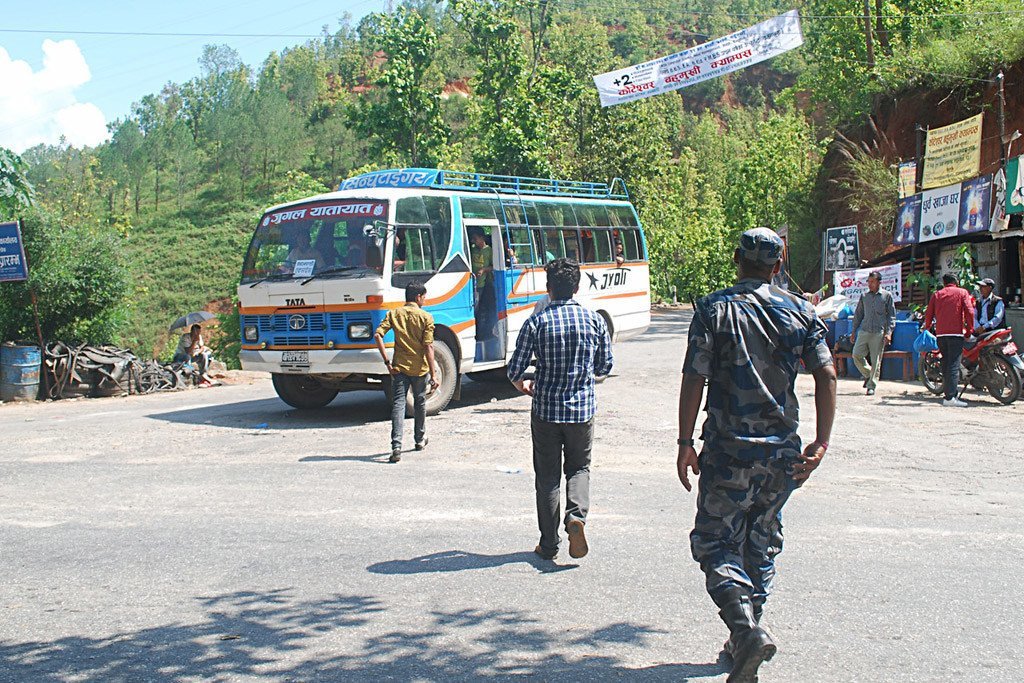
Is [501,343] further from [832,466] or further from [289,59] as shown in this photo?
[289,59]

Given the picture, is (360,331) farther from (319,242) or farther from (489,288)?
(489,288)

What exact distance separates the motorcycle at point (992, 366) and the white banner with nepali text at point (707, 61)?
12400 mm

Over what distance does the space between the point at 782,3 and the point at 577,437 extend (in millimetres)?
107479

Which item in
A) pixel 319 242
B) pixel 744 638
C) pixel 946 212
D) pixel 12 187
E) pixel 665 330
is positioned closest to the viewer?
pixel 744 638

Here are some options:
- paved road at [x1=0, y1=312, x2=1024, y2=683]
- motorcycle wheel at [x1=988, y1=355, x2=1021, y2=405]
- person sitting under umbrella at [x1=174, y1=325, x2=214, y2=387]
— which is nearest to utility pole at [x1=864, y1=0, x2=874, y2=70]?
motorcycle wheel at [x1=988, y1=355, x2=1021, y2=405]

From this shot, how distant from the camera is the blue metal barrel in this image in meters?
17.0

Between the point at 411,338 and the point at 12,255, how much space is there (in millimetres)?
10620

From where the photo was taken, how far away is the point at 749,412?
12.8ft

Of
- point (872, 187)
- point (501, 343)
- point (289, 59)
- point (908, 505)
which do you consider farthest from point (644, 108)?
point (289, 59)

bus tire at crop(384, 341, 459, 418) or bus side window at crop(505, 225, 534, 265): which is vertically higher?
bus side window at crop(505, 225, 534, 265)

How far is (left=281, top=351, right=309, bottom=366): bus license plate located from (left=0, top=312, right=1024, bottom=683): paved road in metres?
1.36

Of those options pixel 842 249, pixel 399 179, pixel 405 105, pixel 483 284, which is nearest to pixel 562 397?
pixel 483 284

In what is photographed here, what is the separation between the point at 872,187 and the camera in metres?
Answer: 28.3

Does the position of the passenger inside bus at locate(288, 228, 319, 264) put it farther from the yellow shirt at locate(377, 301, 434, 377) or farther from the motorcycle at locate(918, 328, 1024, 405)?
the motorcycle at locate(918, 328, 1024, 405)
